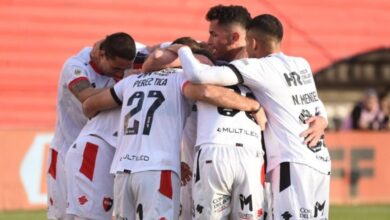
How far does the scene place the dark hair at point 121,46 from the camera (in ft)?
27.9

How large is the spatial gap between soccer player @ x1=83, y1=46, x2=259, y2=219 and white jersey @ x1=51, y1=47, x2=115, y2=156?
103cm

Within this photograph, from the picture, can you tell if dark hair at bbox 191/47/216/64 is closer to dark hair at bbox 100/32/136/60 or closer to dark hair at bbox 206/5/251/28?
dark hair at bbox 206/5/251/28

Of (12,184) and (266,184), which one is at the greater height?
(266,184)

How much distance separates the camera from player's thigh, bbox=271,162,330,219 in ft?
25.7

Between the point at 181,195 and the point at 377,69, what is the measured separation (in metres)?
18.6

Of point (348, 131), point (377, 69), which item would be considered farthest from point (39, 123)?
point (377, 69)

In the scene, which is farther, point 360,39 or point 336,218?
point 360,39

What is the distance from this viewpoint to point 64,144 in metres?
9.63

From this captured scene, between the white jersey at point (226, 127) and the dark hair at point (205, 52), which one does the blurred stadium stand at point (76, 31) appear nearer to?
the dark hair at point (205, 52)

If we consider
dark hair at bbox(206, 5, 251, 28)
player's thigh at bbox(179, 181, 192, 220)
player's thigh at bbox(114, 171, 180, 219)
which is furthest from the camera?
player's thigh at bbox(179, 181, 192, 220)

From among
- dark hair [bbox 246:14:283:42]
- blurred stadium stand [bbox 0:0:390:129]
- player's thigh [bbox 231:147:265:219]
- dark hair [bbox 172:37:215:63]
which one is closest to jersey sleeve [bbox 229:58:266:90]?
dark hair [bbox 246:14:283:42]

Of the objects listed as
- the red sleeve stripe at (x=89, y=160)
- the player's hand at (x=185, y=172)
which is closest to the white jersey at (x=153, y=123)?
the player's hand at (x=185, y=172)

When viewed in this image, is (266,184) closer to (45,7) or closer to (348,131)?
(348,131)

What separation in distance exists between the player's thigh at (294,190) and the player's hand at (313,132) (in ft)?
0.65
